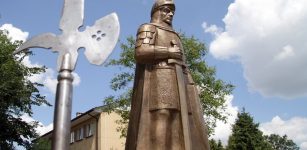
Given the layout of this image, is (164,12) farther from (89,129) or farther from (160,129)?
(89,129)

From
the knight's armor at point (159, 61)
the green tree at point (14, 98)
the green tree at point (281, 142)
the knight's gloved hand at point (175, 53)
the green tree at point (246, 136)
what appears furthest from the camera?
the green tree at point (281, 142)

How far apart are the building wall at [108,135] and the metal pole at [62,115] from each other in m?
31.2

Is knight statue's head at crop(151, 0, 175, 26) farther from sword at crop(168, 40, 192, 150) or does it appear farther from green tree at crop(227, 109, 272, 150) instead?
green tree at crop(227, 109, 272, 150)

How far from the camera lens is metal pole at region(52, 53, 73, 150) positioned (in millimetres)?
2748

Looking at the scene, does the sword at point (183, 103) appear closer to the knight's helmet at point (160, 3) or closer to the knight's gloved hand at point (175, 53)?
the knight's gloved hand at point (175, 53)

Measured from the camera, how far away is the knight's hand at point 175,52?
7.84 metres

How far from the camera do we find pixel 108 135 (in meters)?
34.4

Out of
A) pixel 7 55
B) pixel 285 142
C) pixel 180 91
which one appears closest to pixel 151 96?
pixel 180 91

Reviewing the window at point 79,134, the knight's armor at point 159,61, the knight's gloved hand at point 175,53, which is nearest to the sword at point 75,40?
the knight's armor at point 159,61

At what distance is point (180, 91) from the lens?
764 cm

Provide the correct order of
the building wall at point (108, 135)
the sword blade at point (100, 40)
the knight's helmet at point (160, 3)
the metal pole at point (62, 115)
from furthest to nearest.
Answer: the building wall at point (108, 135), the knight's helmet at point (160, 3), the sword blade at point (100, 40), the metal pole at point (62, 115)

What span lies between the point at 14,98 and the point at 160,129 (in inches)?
586

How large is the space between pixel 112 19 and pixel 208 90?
21.1 metres

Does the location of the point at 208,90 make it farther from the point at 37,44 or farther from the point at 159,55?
the point at 37,44
